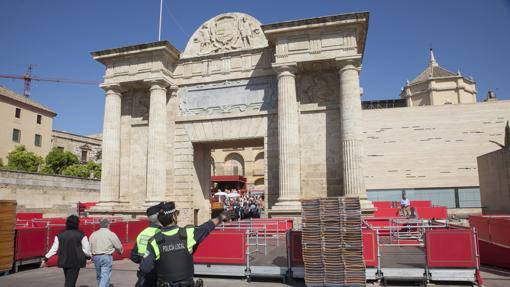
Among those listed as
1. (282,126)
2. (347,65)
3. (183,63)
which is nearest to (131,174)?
(183,63)

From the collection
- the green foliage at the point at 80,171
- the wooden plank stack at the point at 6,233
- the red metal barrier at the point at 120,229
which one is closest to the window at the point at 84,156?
the green foliage at the point at 80,171

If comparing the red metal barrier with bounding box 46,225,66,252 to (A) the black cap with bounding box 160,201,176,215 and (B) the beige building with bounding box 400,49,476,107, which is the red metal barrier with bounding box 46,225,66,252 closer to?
(A) the black cap with bounding box 160,201,176,215

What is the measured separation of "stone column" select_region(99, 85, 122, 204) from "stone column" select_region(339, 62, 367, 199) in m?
11.8

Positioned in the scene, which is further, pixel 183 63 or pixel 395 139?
pixel 395 139

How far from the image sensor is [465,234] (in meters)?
8.50

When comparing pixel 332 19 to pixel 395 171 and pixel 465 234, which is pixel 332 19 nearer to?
pixel 465 234

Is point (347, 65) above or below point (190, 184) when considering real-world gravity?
above

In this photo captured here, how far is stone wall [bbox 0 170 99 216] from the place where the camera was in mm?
24933

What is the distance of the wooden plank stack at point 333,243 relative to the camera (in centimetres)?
782

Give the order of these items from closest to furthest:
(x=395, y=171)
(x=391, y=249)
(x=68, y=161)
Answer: (x=391, y=249), (x=395, y=171), (x=68, y=161)

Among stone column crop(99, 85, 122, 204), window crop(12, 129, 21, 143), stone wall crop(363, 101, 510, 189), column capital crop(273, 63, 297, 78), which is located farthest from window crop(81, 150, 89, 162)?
column capital crop(273, 63, 297, 78)

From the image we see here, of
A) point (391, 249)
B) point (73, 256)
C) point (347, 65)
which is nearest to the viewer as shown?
point (73, 256)

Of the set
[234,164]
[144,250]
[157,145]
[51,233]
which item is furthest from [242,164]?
[144,250]

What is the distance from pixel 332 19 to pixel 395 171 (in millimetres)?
25296
